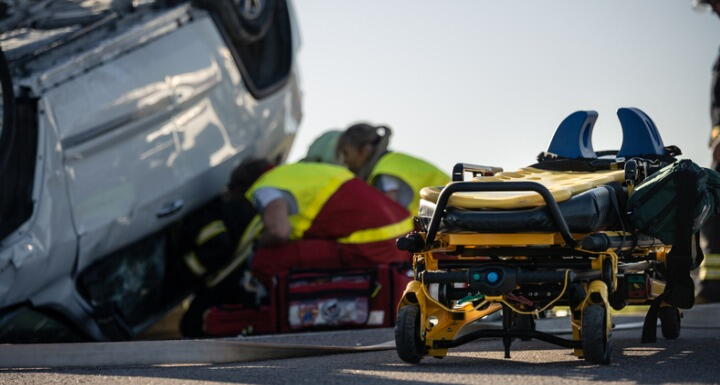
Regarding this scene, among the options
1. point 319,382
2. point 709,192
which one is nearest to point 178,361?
point 319,382

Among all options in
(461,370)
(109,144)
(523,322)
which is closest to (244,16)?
(109,144)

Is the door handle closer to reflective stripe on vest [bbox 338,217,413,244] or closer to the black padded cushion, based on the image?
reflective stripe on vest [bbox 338,217,413,244]

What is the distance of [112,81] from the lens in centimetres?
767

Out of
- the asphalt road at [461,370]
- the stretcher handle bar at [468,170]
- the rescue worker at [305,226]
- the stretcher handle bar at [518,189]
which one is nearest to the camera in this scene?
the asphalt road at [461,370]

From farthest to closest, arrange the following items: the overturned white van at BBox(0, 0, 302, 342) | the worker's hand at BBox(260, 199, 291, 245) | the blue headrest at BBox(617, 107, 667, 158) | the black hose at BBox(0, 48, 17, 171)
→ 1. the worker's hand at BBox(260, 199, 291, 245)
2. the overturned white van at BBox(0, 0, 302, 342)
3. the black hose at BBox(0, 48, 17, 171)
4. the blue headrest at BBox(617, 107, 667, 158)

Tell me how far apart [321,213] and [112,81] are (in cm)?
203

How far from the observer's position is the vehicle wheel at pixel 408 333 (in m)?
5.37

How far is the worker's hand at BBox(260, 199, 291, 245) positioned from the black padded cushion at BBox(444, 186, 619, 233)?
11.9 feet

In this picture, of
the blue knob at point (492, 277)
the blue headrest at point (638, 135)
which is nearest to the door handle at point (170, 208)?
the blue headrest at point (638, 135)

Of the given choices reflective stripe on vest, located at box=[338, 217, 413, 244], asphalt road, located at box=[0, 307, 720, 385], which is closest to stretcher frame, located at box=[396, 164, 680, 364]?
asphalt road, located at box=[0, 307, 720, 385]

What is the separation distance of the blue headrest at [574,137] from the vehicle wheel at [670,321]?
2.70 feet

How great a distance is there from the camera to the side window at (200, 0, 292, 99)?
9047 mm

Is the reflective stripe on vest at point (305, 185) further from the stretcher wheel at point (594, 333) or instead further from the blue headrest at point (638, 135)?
the stretcher wheel at point (594, 333)

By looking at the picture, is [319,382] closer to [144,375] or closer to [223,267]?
[144,375]
